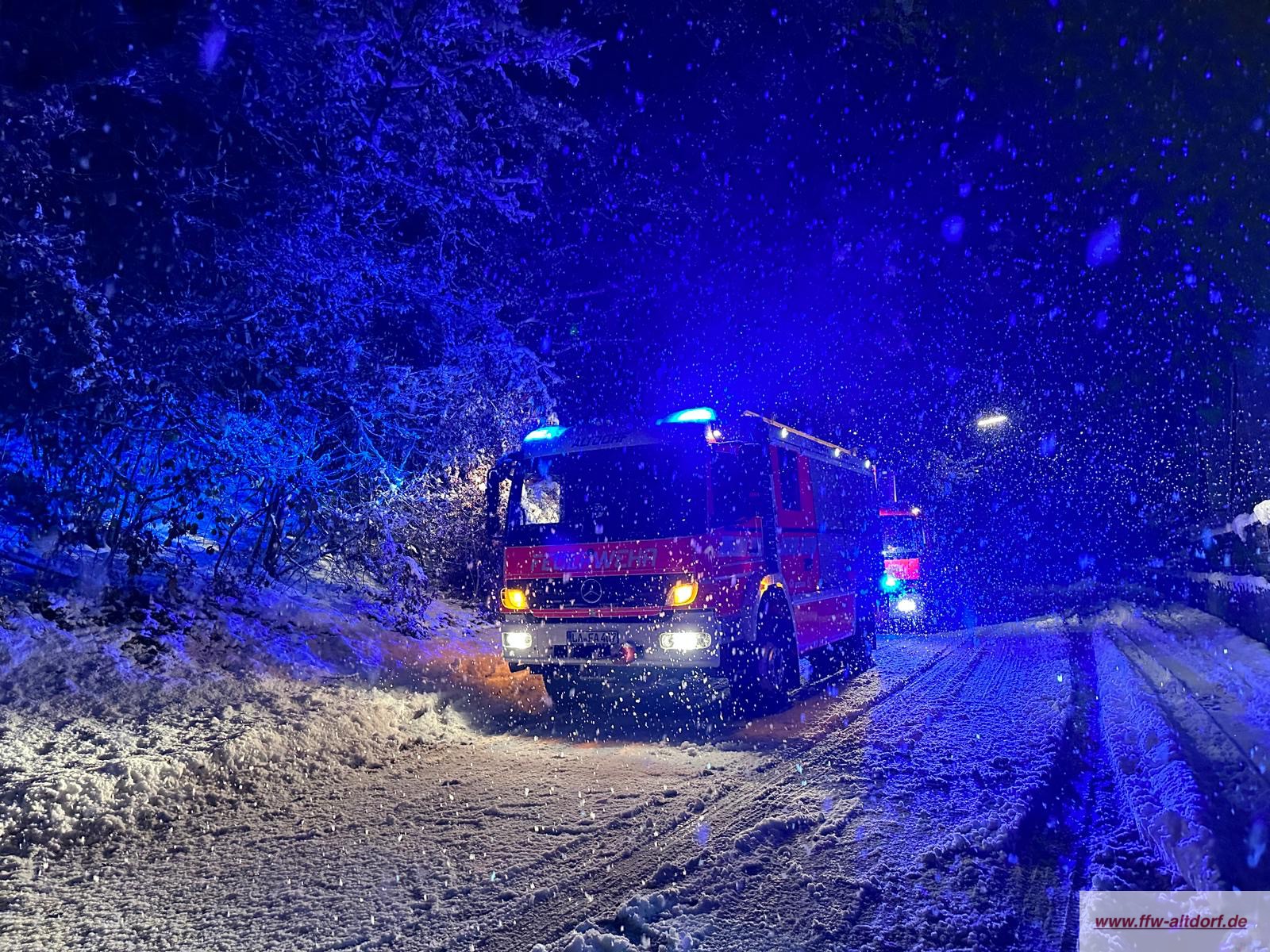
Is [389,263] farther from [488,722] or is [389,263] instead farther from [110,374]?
[488,722]

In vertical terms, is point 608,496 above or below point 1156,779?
above

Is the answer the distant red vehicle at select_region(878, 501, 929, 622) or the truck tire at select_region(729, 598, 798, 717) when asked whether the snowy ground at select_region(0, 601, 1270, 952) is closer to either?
the truck tire at select_region(729, 598, 798, 717)

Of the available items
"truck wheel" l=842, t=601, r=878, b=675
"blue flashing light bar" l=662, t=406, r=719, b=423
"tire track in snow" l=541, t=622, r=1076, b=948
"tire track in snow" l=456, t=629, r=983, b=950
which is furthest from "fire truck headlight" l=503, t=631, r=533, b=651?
"truck wheel" l=842, t=601, r=878, b=675

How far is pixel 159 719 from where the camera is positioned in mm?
6246

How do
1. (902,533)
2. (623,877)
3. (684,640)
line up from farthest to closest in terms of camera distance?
(902,533)
(684,640)
(623,877)

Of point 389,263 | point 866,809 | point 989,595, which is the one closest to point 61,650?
point 389,263

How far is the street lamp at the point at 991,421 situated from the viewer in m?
36.7

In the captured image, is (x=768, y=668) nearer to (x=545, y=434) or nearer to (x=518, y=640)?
(x=518, y=640)

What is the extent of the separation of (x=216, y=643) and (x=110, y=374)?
3214 mm

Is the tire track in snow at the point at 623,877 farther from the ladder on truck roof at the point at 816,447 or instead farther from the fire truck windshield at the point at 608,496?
the ladder on truck roof at the point at 816,447

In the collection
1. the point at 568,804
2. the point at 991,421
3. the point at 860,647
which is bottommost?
the point at 568,804

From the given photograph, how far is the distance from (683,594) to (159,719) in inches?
183

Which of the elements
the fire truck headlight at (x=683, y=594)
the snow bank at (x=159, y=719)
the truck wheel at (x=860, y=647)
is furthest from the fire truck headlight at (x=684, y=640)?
the truck wheel at (x=860, y=647)

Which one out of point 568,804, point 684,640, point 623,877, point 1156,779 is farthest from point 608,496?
point 1156,779
